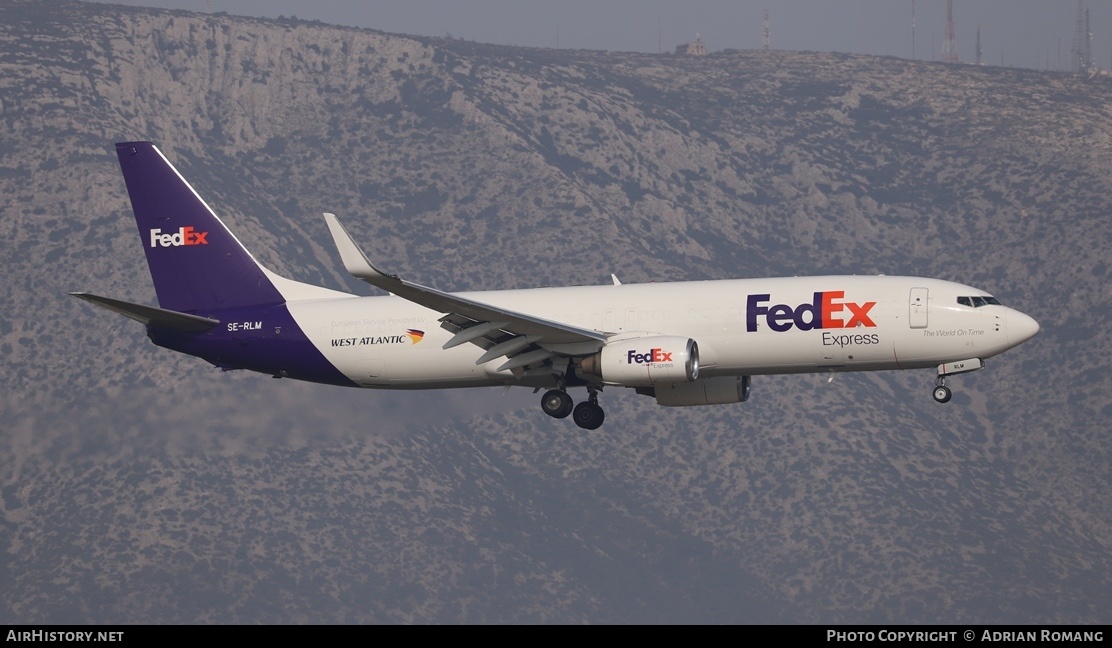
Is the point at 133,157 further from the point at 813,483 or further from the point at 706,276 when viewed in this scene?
the point at 706,276

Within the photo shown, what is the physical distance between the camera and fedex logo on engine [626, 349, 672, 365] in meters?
61.5

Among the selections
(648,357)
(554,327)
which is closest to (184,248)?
(554,327)

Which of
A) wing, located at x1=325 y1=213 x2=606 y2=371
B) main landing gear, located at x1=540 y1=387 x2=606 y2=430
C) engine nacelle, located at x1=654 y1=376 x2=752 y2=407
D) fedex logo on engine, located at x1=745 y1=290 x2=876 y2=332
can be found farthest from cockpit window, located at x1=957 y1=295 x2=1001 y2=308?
main landing gear, located at x1=540 y1=387 x2=606 y2=430

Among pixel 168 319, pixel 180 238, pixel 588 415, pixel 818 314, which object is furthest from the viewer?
pixel 180 238

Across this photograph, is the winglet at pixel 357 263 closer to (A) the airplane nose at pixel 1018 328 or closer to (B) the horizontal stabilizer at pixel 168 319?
(B) the horizontal stabilizer at pixel 168 319

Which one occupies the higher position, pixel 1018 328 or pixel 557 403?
pixel 1018 328

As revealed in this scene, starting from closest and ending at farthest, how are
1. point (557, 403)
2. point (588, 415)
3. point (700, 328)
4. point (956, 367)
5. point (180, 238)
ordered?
point (956, 367) < point (700, 328) < point (557, 403) < point (588, 415) < point (180, 238)

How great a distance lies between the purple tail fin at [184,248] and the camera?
69688 mm

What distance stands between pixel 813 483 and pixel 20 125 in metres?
90.5

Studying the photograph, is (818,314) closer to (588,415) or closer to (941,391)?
(941,391)

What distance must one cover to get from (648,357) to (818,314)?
5805 millimetres

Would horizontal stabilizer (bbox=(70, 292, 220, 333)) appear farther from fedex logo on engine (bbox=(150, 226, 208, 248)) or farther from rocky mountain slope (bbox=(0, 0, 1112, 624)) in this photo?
rocky mountain slope (bbox=(0, 0, 1112, 624))

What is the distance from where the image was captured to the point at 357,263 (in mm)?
56344
